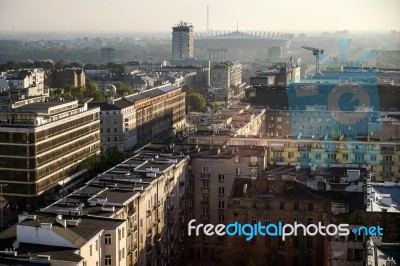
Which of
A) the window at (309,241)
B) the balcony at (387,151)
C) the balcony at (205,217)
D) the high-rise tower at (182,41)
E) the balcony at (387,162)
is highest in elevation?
the high-rise tower at (182,41)

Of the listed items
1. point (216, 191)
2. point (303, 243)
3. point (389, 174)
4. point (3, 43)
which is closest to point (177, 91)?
point (389, 174)

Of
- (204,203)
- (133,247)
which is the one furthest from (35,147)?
(133,247)

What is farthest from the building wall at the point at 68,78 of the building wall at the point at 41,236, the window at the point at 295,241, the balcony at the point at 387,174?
the building wall at the point at 41,236

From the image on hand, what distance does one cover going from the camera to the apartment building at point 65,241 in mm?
11906

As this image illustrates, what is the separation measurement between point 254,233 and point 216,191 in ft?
8.94

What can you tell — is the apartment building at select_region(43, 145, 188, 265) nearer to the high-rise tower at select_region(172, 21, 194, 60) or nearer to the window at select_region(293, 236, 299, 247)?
the window at select_region(293, 236, 299, 247)

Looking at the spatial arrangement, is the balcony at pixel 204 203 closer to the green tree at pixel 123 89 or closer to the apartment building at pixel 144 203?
the apartment building at pixel 144 203

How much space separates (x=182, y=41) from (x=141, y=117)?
5389 centimetres

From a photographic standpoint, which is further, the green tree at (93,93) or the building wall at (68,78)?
the building wall at (68,78)

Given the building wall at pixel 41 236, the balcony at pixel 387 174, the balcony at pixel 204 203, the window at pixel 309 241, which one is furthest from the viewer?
the balcony at pixel 387 174

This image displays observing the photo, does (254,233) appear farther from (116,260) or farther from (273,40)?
(273,40)

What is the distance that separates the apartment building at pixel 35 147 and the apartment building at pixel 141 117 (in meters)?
7.41

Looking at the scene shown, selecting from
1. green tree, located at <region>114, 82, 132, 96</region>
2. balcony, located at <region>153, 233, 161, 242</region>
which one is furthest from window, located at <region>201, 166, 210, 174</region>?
green tree, located at <region>114, 82, 132, 96</region>

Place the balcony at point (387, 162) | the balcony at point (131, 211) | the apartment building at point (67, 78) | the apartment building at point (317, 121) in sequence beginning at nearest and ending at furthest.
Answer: the balcony at point (131, 211)
the balcony at point (387, 162)
the apartment building at point (317, 121)
the apartment building at point (67, 78)
